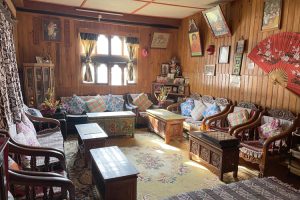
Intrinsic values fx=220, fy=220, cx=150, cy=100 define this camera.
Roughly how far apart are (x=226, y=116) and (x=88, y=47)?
3641mm

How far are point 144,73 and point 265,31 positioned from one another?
3244 mm

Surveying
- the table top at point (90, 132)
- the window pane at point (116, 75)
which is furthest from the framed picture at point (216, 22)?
the table top at point (90, 132)

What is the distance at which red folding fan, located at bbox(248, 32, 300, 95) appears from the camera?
3346 mm

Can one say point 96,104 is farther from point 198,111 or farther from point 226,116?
point 226,116

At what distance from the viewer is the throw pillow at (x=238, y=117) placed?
397cm

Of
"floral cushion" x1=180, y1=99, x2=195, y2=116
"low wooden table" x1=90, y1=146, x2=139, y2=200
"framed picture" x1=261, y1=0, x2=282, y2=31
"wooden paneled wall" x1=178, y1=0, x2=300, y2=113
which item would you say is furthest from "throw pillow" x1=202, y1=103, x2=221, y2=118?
"low wooden table" x1=90, y1=146, x2=139, y2=200

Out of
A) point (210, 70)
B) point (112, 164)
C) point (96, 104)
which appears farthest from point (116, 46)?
point (112, 164)

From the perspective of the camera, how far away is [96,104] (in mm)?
5230

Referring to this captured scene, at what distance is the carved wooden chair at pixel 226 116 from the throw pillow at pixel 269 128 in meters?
0.24

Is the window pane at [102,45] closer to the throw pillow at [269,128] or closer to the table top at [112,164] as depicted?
the table top at [112,164]

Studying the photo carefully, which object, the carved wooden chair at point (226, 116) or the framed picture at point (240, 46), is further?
the framed picture at point (240, 46)

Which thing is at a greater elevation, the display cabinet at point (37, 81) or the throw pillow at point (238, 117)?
the display cabinet at point (37, 81)

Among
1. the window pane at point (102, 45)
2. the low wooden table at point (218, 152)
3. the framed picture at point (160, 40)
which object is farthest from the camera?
the framed picture at point (160, 40)

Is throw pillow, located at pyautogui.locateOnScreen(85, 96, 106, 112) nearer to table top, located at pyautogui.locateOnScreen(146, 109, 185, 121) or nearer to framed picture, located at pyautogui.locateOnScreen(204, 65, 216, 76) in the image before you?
table top, located at pyautogui.locateOnScreen(146, 109, 185, 121)
